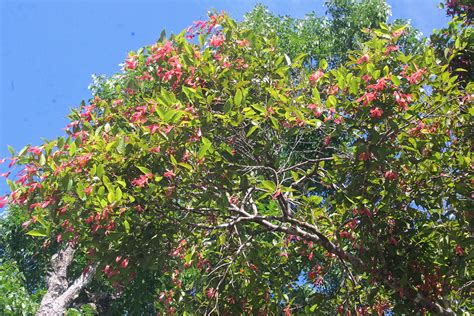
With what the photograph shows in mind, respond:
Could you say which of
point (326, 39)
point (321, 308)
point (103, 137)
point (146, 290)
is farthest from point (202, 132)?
point (326, 39)

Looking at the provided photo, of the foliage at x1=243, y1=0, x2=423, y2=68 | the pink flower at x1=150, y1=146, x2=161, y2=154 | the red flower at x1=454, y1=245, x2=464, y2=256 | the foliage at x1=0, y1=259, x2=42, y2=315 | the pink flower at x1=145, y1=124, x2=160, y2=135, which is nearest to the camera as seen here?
the pink flower at x1=145, y1=124, x2=160, y2=135

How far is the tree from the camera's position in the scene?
4.82 meters

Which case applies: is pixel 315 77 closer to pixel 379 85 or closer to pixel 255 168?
pixel 379 85

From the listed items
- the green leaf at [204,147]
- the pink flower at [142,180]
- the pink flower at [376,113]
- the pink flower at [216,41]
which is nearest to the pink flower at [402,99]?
the pink flower at [376,113]

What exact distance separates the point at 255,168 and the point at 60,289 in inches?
303

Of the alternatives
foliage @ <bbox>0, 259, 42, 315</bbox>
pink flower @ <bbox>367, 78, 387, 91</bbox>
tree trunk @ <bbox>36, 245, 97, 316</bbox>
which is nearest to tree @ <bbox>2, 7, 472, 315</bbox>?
pink flower @ <bbox>367, 78, 387, 91</bbox>

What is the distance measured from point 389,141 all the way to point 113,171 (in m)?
2.37

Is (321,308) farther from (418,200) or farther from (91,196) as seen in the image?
(91,196)

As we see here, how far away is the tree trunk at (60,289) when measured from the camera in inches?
444

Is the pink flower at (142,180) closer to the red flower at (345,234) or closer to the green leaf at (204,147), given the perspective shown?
the green leaf at (204,147)

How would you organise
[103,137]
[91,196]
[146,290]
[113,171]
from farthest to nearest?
[146,290], [103,137], [113,171], [91,196]

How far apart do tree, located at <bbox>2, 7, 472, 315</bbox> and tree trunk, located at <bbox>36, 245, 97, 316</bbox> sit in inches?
230

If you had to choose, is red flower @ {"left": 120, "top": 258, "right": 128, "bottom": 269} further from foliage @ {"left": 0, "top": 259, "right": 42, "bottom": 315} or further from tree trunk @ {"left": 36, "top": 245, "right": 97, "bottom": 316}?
tree trunk @ {"left": 36, "top": 245, "right": 97, "bottom": 316}

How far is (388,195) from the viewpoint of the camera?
5.09 meters
